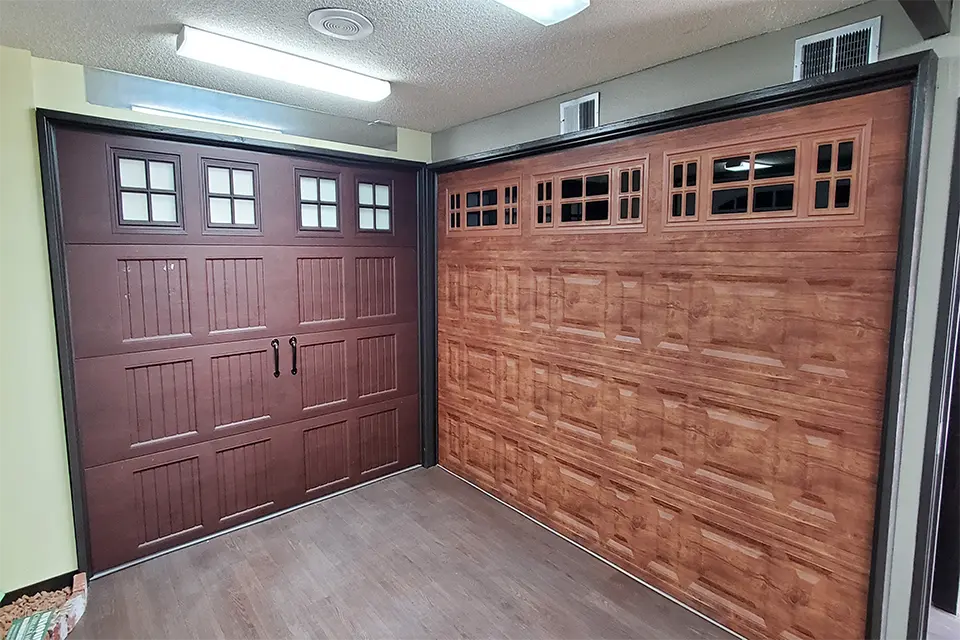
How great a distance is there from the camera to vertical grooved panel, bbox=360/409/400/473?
12.2 feet

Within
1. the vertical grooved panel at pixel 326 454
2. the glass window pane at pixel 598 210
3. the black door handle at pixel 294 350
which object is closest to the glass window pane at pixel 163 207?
the black door handle at pixel 294 350

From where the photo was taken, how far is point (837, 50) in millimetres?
1913

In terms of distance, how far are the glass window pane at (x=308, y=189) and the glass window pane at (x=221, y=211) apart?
0.44 meters

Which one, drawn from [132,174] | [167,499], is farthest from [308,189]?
[167,499]

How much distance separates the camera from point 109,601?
8.25 feet

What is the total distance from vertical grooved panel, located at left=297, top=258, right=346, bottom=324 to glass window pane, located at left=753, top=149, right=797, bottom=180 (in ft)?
8.12

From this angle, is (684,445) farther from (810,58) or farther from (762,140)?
(810,58)

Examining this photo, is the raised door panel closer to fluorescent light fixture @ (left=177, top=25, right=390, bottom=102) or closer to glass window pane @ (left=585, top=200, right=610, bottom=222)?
fluorescent light fixture @ (left=177, top=25, right=390, bottom=102)

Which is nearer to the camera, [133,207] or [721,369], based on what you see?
[721,369]

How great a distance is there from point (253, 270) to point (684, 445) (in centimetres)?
257

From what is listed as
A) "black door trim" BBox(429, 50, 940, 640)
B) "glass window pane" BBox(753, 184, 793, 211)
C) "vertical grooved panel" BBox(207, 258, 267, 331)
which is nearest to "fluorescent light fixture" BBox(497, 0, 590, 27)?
"black door trim" BBox(429, 50, 940, 640)

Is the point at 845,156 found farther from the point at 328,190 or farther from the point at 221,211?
the point at 221,211

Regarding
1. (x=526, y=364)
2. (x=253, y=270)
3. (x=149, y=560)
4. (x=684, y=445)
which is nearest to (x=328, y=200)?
(x=253, y=270)

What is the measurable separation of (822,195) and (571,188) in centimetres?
123
